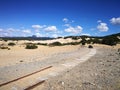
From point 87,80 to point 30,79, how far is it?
3363 millimetres

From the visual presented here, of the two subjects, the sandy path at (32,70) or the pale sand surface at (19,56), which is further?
the pale sand surface at (19,56)

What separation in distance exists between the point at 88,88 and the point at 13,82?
4010mm

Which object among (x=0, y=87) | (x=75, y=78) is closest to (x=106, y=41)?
(x=75, y=78)

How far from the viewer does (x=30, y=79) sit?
29.6 ft

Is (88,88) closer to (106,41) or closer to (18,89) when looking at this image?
(18,89)

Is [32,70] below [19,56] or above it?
above

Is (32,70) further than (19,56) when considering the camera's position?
No

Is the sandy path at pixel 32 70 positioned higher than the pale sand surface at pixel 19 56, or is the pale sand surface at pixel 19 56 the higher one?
the sandy path at pixel 32 70

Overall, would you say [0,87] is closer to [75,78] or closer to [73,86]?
[73,86]

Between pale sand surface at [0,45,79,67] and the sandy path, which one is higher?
the sandy path

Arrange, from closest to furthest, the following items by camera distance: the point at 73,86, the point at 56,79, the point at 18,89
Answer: the point at 18,89
the point at 73,86
the point at 56,79

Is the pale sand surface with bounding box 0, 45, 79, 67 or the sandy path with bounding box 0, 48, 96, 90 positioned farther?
the pale sand surface with bounding box 0, 45, 79, 67

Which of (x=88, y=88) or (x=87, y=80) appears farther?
(x=87, y=80)

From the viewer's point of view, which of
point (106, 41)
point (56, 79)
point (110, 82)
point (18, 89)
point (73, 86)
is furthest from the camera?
point (106, 41)
